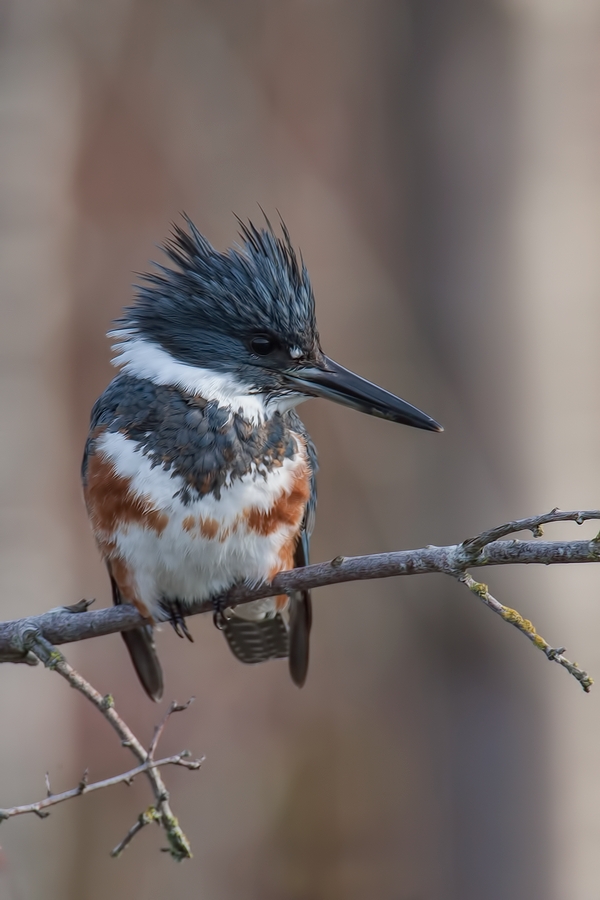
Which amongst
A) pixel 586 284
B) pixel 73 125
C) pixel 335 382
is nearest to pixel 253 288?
pixel 335 382

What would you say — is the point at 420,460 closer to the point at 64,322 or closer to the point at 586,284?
the point at 586,284

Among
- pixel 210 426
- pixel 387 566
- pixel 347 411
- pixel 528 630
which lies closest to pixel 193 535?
pixel 210 426

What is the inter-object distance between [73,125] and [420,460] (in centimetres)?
170

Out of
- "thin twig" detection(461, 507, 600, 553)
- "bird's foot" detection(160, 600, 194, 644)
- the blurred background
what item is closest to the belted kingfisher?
"bird's foot" detection(160, 600, 194, 644)

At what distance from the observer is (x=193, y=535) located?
1.39 metres

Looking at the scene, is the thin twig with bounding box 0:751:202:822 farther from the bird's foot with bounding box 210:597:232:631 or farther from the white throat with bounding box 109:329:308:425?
the white throat with bounding box 109:329:308:425

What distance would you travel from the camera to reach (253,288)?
150cm

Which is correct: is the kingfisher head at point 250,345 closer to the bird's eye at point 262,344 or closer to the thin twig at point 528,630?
the bird's eye at point 262,344

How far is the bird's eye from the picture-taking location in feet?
4.92

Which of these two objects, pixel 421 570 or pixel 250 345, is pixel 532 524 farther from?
pixel 250 345

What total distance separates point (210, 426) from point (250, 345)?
0.56ft

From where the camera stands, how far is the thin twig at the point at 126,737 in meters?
1.11

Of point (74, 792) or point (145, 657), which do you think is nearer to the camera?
point (74, 792)

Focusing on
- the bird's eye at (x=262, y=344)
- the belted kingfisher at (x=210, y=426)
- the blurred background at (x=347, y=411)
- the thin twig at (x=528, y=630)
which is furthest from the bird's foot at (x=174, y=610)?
the blurred background at (x=347, y=411)
